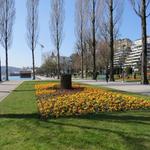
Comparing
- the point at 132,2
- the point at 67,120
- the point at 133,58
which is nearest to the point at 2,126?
the point at 67,120

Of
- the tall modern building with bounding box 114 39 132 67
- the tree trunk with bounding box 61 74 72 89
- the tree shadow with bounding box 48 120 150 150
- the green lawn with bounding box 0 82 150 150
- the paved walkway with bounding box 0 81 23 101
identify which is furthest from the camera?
the tall modern building with bounding box 114 39 132 67

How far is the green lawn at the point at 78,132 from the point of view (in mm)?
6938

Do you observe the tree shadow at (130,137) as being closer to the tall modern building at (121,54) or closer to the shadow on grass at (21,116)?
the shadow on grass at (21,116)

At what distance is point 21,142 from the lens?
24.1 ft

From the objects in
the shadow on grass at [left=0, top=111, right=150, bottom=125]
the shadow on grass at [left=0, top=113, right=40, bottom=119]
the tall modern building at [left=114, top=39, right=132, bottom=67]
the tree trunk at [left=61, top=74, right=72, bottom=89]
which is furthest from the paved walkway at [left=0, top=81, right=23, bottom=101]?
the tall modern building at [left=114, top=39, right=132, bottom=67]

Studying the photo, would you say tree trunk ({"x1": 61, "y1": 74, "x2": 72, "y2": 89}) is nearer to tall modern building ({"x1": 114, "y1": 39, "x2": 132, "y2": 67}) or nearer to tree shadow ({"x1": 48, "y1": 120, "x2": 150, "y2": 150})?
tree shadow ({"x1": 48, "y1": 120, "x2": 150, "y2": 150})

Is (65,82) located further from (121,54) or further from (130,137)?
(121,54)

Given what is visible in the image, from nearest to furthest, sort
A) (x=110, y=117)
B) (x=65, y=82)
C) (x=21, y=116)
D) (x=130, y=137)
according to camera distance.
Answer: (x=130, y=137)
(x=110, y=117)
(x=21, y=116)
(x=65, y=82)

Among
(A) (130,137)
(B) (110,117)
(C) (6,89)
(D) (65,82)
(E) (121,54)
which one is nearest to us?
(A) (130,137)

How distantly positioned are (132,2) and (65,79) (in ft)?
38.0

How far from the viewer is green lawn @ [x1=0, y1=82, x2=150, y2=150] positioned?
694 centimetres

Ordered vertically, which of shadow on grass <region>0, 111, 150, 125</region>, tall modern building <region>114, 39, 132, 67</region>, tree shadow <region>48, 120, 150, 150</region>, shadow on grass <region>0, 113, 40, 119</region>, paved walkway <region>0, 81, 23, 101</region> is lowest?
paved walkway <region>0, 81, 23, 101</region>

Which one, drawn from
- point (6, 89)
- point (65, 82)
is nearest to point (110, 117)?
point (65, 82)

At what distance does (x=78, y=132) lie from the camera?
26.3ft
